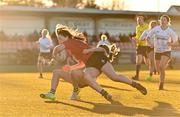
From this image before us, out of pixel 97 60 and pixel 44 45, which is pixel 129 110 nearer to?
pixel 97 60

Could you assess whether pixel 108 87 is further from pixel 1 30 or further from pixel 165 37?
pixel 1 30

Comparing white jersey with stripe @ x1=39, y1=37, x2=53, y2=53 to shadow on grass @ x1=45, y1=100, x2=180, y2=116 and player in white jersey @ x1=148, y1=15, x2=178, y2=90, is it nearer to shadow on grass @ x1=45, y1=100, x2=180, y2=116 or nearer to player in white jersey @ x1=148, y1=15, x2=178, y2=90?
player in white jersey @ x1=148, y1=15, x2=178, y2=90

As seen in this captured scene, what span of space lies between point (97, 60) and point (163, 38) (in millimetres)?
3539

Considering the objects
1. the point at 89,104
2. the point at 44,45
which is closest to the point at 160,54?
the point at 89,104

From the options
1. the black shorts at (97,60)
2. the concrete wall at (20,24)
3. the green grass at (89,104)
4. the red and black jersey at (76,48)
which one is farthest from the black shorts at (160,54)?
the concrete wall at (20,24)

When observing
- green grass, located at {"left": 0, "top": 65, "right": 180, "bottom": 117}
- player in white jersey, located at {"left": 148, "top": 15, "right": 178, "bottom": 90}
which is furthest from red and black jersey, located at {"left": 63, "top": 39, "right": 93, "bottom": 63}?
player in white jersey, located at {"left": 148, "top": 15, "right": 178, "bottom": 90}

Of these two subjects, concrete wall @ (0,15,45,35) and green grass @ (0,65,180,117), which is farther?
concrete wall @ (0,15,45,35)

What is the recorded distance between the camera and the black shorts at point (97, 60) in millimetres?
12094

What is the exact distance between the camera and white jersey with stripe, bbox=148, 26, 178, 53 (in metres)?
15.1

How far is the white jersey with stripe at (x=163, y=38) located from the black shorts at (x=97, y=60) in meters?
3.29

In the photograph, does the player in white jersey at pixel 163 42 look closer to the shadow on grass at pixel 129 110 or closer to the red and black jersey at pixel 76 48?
the shadow on grass at pixel 129 110

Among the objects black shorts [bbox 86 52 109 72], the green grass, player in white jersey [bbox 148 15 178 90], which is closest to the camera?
the green grass

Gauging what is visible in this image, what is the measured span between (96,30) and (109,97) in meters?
32.6

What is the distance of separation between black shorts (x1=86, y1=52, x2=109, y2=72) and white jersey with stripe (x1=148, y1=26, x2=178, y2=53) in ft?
10.8
